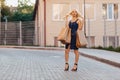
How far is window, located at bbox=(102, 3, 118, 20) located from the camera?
39125 millimetres

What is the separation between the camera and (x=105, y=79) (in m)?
11.6

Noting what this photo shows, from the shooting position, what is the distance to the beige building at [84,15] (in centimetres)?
3822

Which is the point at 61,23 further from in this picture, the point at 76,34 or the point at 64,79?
the point at 64,79

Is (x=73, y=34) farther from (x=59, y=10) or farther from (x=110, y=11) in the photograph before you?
(x=110, y=11)

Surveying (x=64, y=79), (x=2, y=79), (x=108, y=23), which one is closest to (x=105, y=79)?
(x=64, y=79)

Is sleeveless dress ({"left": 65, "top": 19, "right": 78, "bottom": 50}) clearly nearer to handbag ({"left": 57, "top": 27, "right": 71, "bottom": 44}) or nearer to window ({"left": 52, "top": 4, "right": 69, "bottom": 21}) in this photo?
handbag ({"left": 57, "top": 27, "right": 71, "bottom": 44})

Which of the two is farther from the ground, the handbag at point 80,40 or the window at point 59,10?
the window at point 59,10

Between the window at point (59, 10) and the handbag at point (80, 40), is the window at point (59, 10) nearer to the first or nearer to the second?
the window at point (59, 10)

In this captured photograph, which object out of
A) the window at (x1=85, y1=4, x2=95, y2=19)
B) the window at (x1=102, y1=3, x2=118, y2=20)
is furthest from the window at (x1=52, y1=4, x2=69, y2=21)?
the window at (x1=102, y1=3, x2=118, y2=20)

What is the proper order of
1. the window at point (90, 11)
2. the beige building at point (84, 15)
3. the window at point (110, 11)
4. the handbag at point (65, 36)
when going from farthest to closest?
the window at point (110, 11) < the window at point (90, 11) < the beige building at point (84, 15) < the handbag at point (65, 36)

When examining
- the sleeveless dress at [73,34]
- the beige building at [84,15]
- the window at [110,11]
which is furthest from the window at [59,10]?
the sleeveless dress at [73,34]

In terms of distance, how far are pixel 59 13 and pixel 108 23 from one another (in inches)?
171

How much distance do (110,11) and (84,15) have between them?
247 cm

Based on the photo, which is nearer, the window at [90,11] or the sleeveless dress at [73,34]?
the sleeveless dress at [73,34]
